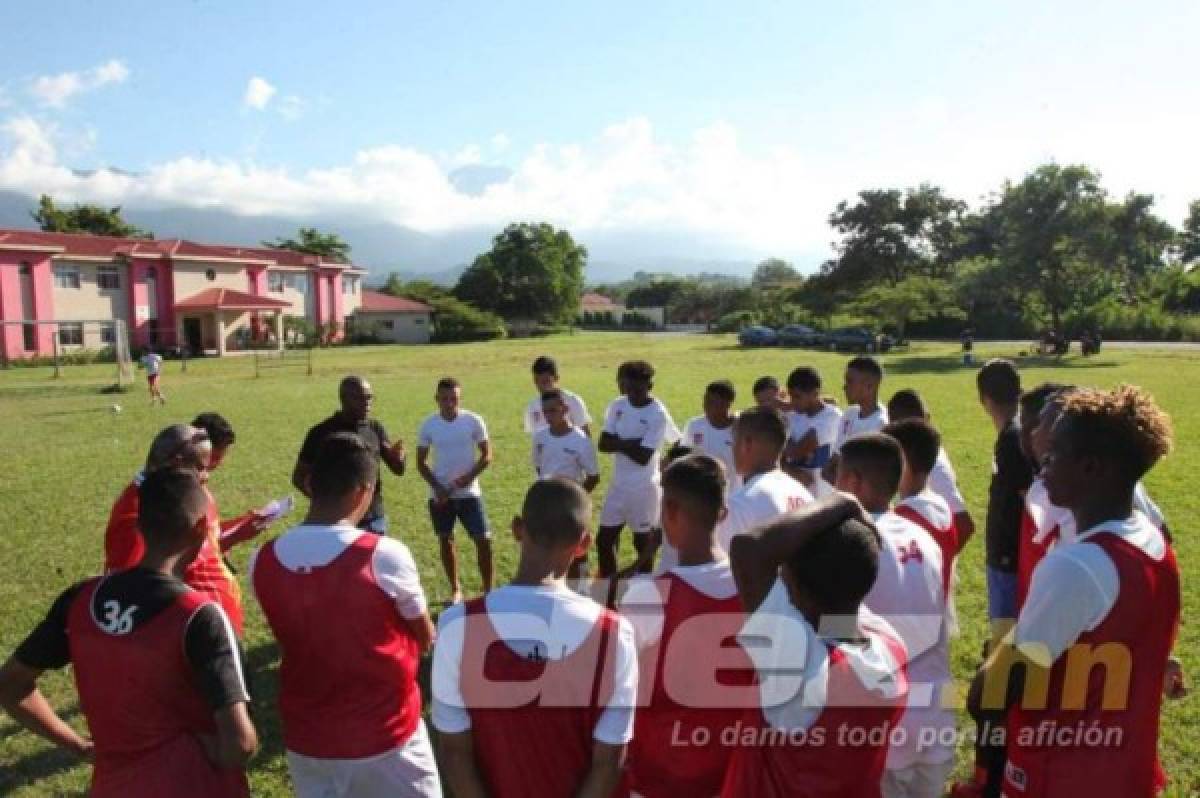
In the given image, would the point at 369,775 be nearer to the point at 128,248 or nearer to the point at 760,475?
the point at 760,475

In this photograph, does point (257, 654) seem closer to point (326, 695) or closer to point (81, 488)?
point (326, 695)

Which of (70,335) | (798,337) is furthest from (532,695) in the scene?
(70,335)

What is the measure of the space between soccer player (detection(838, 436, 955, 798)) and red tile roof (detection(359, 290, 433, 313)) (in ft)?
205

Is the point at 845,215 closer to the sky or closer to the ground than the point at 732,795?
closer to the sky

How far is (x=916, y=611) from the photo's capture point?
10.6 feet

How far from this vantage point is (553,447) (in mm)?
6926

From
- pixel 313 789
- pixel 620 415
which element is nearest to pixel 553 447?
pixel 620 415

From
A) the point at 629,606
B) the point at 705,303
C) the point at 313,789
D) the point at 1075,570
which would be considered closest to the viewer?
the point at 1075,570

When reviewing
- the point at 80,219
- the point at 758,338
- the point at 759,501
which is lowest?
the point at 759,501

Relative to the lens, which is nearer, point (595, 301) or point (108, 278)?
point (108, 278)

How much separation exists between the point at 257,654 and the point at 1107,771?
551 centimetres

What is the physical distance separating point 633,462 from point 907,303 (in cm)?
4590

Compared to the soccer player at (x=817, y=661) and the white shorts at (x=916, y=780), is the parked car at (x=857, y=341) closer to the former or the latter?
the white shorts at (x=916, y=780)

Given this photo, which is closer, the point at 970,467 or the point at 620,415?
the point at 620,415
